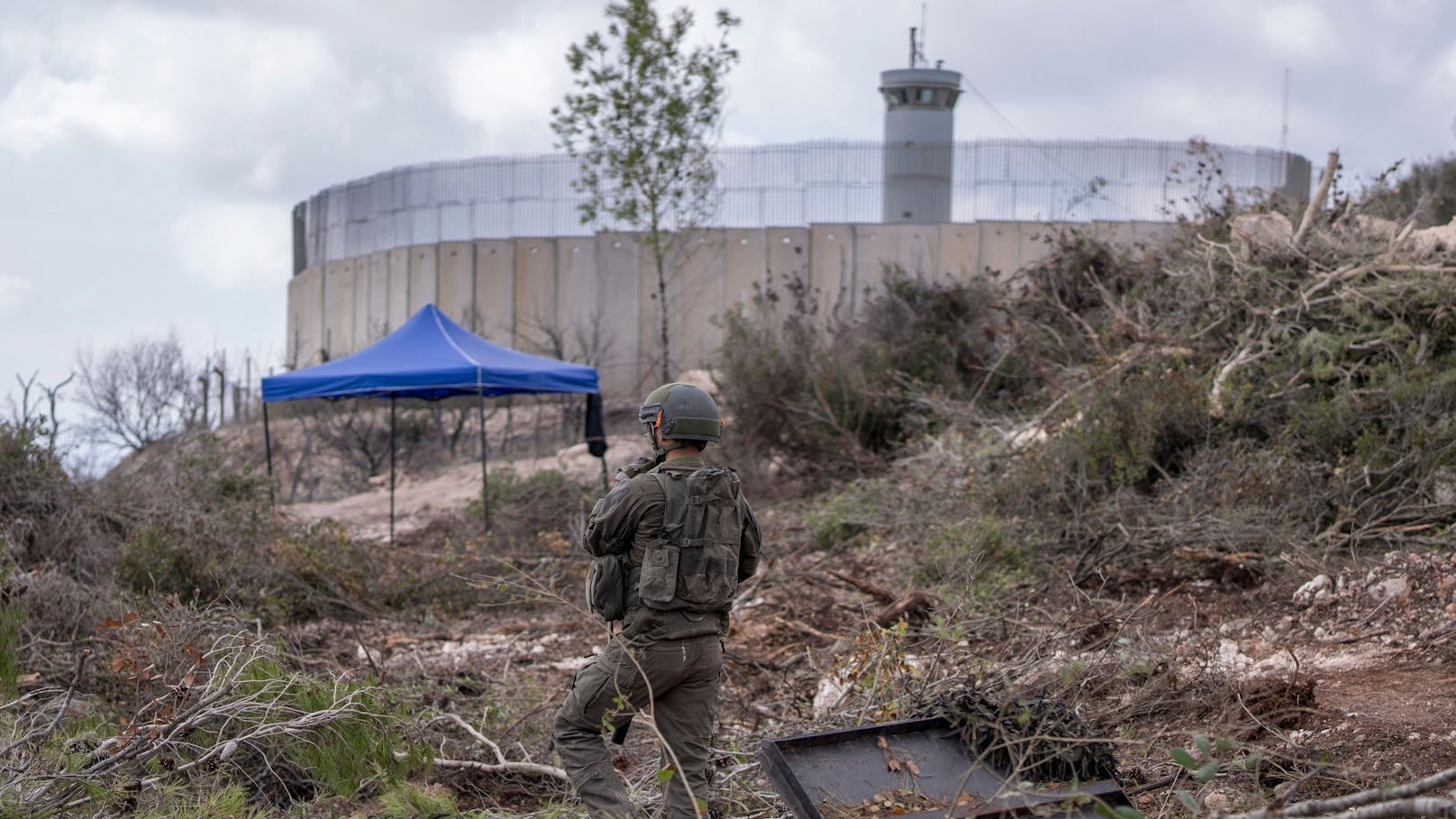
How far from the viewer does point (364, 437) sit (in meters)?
19.3

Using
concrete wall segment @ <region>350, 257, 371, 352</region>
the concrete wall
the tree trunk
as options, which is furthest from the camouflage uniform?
concrete wall segment @ <region>350, 257, 371, 352</region>

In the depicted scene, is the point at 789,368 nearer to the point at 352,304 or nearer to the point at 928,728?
the point at 928,728

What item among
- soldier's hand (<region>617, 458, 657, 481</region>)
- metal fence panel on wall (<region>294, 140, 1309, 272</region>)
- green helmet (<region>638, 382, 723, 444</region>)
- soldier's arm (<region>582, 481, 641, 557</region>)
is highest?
metal fence panel on wall (<region>294, 140, 1309, 272</region>)

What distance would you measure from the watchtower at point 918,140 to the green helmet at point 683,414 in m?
19.3

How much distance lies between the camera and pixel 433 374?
1112 cm

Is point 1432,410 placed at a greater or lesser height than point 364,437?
greater

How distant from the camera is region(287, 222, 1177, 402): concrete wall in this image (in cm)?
2206

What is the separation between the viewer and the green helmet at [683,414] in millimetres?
3918

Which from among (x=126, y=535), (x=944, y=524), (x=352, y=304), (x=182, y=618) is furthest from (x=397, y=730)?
(x=352, y=304)

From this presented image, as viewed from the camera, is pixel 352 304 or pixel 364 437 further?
pixel 352 304

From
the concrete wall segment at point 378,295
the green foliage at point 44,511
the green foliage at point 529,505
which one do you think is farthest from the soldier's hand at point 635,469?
the concrete wall segment at point 378,295

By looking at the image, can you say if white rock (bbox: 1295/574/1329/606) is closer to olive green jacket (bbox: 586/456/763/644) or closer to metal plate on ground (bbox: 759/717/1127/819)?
metal plate on ground (bbox: 759/717/1127/819)

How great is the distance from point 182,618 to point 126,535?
3.08m

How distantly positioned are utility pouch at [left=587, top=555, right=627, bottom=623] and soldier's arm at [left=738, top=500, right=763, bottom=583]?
44cm
